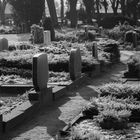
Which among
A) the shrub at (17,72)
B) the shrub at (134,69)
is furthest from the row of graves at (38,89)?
the shrub at (134,69)

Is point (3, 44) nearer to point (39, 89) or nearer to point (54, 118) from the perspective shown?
Result: point (39, 89)

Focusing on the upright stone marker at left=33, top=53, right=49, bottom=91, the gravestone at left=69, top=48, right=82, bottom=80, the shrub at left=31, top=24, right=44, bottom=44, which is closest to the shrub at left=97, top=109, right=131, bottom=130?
the upright stone marker at left=33, top=53, right=49, bottom=91

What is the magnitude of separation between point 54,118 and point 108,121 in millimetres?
1459

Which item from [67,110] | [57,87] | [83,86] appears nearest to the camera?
[67,110]

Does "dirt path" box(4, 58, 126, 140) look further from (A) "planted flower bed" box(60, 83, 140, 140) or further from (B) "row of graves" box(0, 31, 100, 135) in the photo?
(A) "planted flower bed" box(60, 83, 140, 140)

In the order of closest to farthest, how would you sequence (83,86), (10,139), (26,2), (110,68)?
1. (10,139)
2. (83,86)
3. (110,68)
4. (26,2)

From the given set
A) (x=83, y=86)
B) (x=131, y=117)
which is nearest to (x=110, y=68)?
(x=83, y=86)

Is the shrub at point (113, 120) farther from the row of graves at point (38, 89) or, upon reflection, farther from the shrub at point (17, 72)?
the shrub at point (17, 72)

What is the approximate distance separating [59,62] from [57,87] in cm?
321

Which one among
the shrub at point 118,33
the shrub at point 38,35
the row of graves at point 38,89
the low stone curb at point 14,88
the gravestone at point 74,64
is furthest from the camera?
the shrub at point 118,33

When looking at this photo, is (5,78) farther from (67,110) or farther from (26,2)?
(26,2)

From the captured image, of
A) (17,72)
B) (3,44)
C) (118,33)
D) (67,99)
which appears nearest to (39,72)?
(67,99)

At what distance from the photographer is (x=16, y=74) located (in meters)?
12.8

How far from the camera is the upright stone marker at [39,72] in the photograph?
886 centimetres
